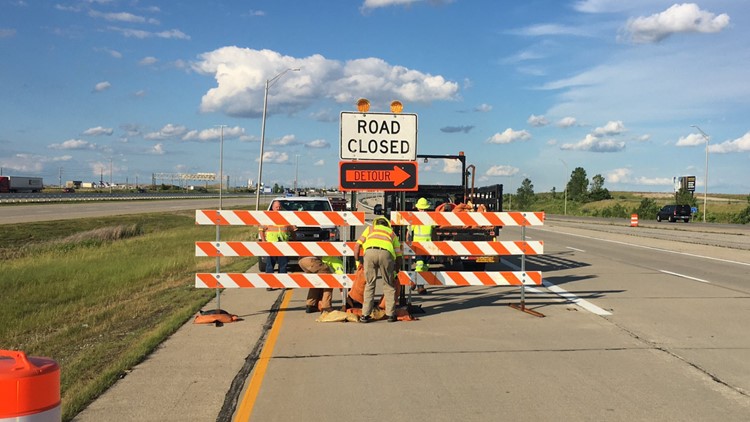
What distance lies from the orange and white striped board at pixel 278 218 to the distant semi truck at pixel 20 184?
348ft

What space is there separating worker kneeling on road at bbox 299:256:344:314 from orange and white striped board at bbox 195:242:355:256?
318 mm

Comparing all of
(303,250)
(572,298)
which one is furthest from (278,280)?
(572,298)

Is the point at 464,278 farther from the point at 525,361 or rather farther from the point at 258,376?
the point at 258,376

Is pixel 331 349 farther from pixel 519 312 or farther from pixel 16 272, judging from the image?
pixel 16 272

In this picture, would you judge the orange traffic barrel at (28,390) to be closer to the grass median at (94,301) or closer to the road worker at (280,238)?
the grass median at (94,301)

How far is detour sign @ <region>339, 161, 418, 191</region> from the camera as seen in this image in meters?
10.3

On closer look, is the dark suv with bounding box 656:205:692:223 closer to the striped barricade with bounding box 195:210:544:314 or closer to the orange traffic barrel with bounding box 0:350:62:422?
the striped barricade with bounding box 195:210:544:314

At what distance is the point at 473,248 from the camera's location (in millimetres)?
10305

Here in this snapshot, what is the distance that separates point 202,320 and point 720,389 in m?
6.63

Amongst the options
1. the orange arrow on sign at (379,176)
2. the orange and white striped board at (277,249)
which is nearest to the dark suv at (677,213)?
the orange arrow on sign at (379,176)

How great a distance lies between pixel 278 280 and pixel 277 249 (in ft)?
1.56

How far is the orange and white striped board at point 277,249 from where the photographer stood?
9602 millimetres

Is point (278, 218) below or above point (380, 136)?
below

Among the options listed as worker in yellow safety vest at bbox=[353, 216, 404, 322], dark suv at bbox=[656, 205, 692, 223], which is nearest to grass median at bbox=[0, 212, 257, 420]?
worker in yellow safety vest at bbox=[353, 216, 404, 322]
